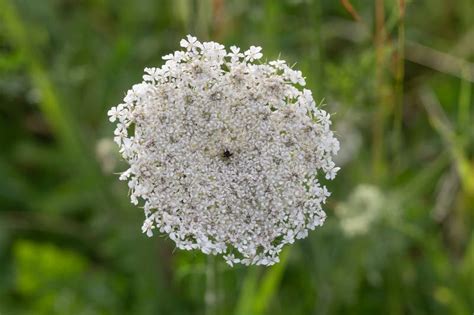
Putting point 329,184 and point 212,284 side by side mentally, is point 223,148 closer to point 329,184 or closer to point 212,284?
point 212,284

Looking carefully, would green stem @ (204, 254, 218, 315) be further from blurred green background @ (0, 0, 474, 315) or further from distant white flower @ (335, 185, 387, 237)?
distant white flower @ (335, 185, 387, 237)

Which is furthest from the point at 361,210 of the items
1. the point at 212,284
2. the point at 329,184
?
the point at 212,284

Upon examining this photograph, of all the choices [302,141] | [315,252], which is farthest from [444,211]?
[302,141]

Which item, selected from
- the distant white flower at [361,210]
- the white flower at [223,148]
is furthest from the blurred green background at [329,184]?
the white flower at [223,148]

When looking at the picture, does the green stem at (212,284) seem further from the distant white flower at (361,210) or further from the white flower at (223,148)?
the distant white flower at (361,210)

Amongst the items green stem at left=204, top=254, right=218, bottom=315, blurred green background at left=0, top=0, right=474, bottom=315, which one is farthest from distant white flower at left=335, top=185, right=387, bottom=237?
green stem at left=204, top=254, right=218, bottom=315

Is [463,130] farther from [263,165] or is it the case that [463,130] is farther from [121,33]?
[121,33]
